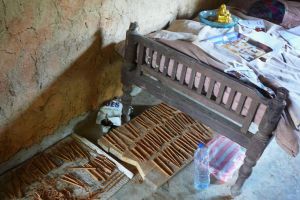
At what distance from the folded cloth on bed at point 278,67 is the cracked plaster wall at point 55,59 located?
31cm

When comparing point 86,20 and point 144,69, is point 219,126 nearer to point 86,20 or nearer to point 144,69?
point 144,69

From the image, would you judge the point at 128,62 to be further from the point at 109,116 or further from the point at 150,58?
the point at 109,116

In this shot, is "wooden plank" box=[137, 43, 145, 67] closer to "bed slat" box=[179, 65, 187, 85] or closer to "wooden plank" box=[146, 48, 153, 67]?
"wooden plank" box=[146, 48, 153, 67]

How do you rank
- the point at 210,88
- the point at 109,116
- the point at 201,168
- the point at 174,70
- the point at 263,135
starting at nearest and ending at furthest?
the point at 263,135 → the point at 210,88 → the point at 174,70 → the point at 201,168 → the point at 109,116

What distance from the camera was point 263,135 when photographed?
5.40ft

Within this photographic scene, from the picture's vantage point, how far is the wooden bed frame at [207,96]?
1.61 meters

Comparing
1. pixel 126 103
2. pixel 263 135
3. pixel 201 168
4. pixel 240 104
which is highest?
pixel 240 104

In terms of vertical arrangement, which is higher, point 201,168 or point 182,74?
point 182,74

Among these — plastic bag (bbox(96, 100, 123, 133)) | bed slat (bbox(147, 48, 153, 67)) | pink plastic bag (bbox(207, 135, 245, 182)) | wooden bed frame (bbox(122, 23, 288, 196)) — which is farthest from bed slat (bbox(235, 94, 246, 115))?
plastic bag (bbox(96, 100, 123, 133))

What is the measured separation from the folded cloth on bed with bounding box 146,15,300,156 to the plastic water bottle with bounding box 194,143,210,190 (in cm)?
50

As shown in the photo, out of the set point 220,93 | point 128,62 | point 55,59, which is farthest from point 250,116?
point 55,59

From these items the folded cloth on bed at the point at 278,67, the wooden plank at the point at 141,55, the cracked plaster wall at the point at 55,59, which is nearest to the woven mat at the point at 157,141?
the cracked plaster wall at the point at 55,59

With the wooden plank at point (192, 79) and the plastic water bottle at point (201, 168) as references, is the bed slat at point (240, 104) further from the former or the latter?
the plastic water bottle at point (201, 168)

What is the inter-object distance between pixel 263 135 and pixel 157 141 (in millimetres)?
725
